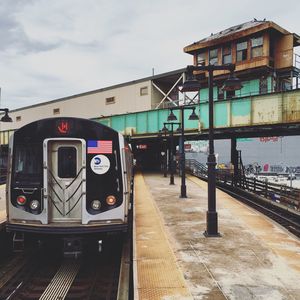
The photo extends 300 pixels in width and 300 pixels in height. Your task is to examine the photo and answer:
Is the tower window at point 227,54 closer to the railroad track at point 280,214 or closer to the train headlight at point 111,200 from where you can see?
the railroad track at point 280,214

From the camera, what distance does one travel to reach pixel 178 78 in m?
34.1

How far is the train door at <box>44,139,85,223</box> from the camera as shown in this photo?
7465mm

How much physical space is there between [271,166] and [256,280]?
240ft

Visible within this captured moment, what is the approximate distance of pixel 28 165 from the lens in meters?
7.51

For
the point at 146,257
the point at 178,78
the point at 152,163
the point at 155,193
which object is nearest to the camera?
the point at 146,257

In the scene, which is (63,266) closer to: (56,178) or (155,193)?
(56,178)

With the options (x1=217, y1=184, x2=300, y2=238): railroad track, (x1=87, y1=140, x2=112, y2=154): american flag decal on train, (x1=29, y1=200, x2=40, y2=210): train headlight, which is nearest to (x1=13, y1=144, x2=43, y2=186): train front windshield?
(x1=29, y1=200, x2=40, y2=210): train headlight

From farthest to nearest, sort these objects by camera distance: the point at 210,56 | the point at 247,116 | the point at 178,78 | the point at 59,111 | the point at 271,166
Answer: the point at 271,166
the point at 59,111
the point at 178,78
the point at 210,56
the point at 247,116

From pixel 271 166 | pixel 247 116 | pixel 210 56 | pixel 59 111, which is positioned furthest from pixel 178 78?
pixel 271 166

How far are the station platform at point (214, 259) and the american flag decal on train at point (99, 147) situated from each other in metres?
2.48

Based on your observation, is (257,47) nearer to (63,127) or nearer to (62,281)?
(63,127)

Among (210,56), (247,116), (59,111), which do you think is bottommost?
(247,116)

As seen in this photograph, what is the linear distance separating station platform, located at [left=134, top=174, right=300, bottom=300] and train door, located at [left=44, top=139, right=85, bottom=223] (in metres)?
1.86

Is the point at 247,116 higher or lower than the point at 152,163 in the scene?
higher
